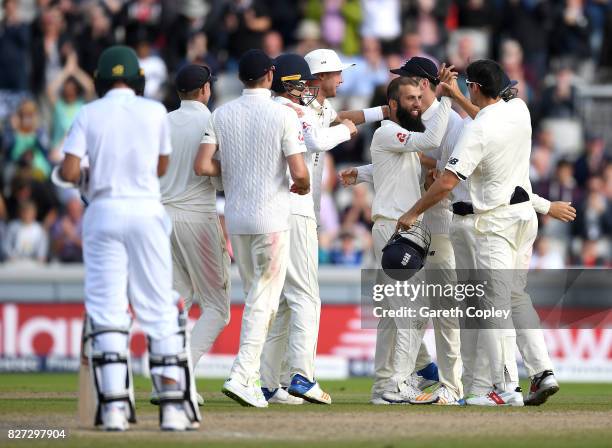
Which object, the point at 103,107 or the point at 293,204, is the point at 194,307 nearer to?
the point at 293,204

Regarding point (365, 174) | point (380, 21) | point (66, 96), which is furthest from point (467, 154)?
point (380, 21)

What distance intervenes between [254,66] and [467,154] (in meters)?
1.77

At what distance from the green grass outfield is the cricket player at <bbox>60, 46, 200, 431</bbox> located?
0.31 meters

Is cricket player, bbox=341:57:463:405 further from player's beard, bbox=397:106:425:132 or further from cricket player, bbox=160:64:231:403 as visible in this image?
cricket player, bbox=160:64:231:403

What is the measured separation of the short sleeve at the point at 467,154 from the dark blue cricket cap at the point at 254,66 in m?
1.58

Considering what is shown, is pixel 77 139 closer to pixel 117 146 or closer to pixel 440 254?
pixel 117 146

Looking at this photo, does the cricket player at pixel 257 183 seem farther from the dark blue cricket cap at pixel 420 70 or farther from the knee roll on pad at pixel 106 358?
the knee roll on pad at pixel 106 358

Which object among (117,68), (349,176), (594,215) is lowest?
(594,215)

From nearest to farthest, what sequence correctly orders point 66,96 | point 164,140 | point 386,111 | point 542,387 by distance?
point 164,140 → point 542,387 → point 386,111 → point 66,96

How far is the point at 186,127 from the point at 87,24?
11.4 meters

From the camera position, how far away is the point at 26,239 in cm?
1917

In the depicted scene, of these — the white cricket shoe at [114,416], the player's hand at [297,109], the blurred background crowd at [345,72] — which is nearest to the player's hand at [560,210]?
the player's hand at [297,109]

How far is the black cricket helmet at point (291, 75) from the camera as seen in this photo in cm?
1154

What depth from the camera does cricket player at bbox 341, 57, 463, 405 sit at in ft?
38.8
